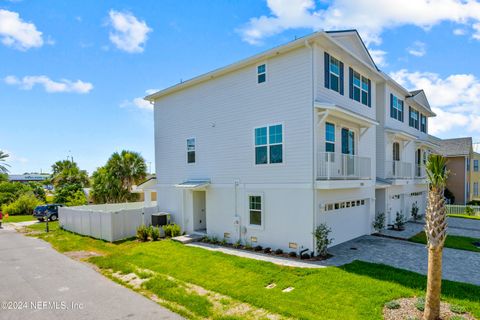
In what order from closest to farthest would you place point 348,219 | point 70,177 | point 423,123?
point 348,219
point 423,123
point 70,177

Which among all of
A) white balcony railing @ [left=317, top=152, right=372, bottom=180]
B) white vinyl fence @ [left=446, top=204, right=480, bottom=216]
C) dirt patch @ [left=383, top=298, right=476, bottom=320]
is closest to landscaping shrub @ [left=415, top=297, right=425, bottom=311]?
dirt patch @ [left=383, top=298, right=476, bottom=320]

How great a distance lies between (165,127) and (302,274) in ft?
40.0

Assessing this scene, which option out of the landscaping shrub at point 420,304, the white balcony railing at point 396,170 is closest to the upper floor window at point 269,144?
the landscaping shrub at point 420,304

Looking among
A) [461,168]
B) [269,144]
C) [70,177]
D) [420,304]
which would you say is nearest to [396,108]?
[269,144]

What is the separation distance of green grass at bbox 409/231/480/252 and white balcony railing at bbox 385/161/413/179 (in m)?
3.68

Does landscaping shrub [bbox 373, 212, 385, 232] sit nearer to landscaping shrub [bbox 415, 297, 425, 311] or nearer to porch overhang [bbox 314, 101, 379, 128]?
porch overhang [bbox 314, 101, 379, 128]

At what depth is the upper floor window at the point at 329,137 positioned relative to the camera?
12052 millimetres

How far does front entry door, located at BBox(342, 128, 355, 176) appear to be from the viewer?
12.3 meters

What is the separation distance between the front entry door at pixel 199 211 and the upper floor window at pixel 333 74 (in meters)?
8.91

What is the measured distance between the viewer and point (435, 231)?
582 cm

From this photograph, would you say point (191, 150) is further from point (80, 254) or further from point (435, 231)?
point (435, 231)

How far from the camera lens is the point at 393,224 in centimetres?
1750

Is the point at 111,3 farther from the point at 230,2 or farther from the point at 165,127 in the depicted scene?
the point at 165,127

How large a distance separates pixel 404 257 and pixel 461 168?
2756 centimetres
